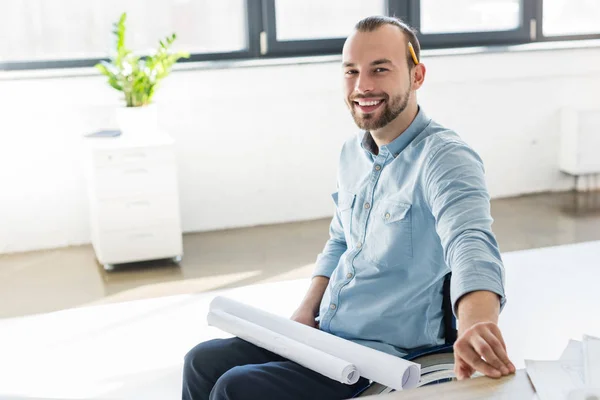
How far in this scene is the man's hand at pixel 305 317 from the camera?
77.3 inches

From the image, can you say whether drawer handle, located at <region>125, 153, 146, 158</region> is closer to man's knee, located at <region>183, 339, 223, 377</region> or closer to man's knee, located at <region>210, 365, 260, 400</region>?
man's knee, located at <region>183, 339, 223, 377</region>

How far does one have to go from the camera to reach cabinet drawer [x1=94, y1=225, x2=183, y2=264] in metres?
4.23

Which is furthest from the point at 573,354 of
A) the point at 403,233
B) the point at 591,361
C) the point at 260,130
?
the point at 260,130

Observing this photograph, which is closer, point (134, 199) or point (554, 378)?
point (554, 378)

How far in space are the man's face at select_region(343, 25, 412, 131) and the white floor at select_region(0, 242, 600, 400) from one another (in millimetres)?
1387

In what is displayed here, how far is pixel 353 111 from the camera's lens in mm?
1881

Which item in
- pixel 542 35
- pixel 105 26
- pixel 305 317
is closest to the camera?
pixel 305 317

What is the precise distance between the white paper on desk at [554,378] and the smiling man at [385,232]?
228 mm

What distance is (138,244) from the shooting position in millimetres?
4266

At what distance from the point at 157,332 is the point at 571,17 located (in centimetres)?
369

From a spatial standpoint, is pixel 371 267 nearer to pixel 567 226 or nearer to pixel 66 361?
pixel 66 361

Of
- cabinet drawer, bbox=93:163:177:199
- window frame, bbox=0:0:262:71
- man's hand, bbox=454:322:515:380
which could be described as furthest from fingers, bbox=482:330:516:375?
window frame, bbox=0:0:262:71

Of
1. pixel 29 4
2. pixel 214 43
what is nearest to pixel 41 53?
pixel 29 4

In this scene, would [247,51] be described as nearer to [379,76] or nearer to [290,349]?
[379,76]
